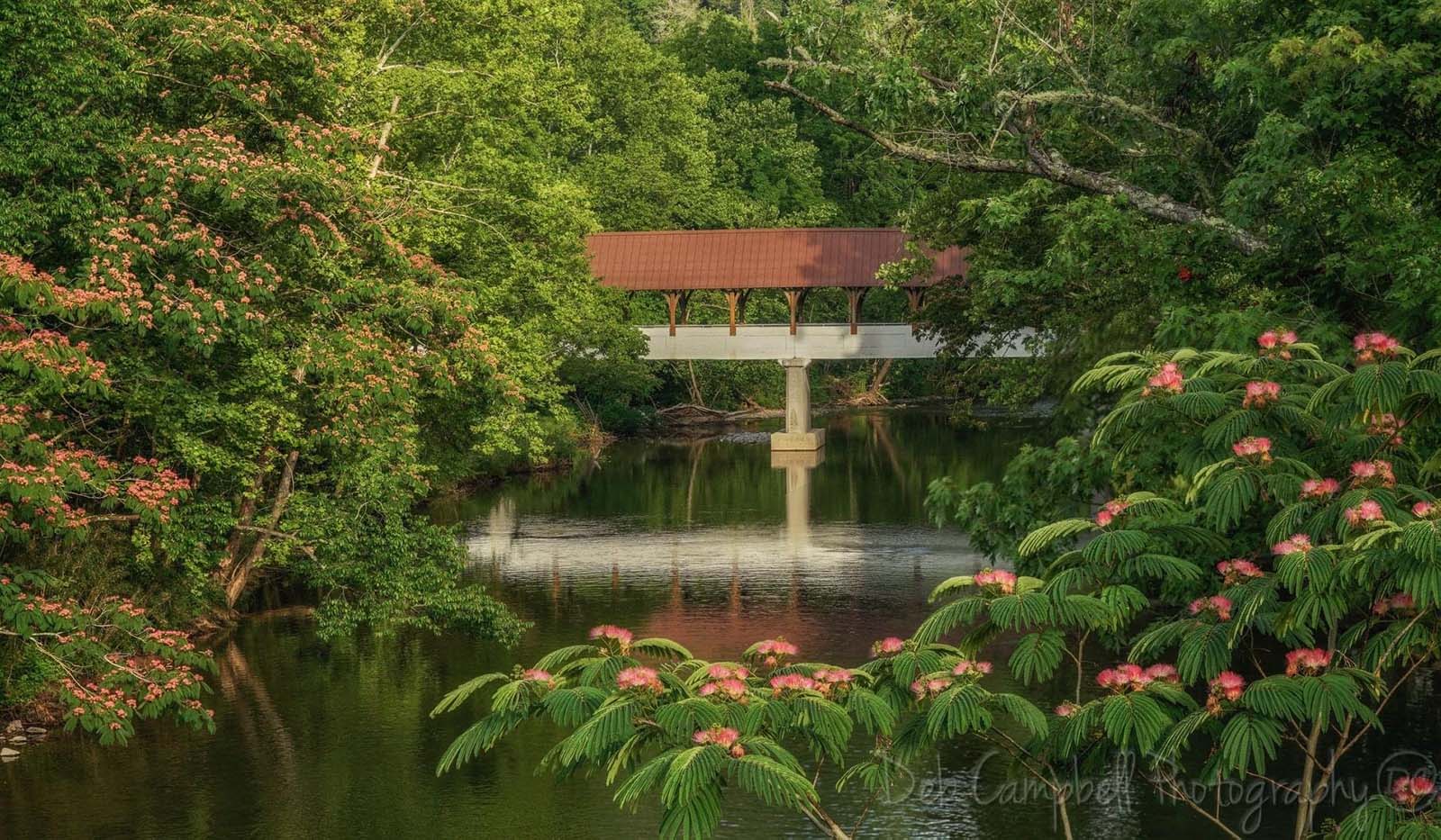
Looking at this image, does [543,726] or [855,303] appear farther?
[855,303]

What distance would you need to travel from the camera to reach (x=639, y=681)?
25.0 feet

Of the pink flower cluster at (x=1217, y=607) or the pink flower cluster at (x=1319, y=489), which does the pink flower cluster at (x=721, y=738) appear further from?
the pink flower cluster at (x=1319, y=489)

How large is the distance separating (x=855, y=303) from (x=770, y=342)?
3167 mm

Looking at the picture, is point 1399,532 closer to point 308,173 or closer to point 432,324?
point 308,173

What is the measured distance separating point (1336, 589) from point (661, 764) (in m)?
3.39

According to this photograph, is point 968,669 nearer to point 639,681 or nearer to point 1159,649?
point 1159,649

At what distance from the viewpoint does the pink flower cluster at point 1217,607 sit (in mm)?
8320

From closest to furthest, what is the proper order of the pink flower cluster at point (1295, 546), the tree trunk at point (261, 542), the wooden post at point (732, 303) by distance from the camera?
the pink flower cluster at point (1295, 546) < the tree trunk at point (261, 542) < the wooden post at point (732, 303)

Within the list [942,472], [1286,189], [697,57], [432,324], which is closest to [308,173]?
[432,324]

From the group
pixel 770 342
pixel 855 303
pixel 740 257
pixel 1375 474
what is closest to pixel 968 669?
pixel 1375 474

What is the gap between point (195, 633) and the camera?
24.9 m

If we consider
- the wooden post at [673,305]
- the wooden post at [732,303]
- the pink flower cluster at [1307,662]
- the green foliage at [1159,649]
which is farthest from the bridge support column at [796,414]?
the pink flower cluster at [1307,662]

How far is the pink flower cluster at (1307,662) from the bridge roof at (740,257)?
41988mm

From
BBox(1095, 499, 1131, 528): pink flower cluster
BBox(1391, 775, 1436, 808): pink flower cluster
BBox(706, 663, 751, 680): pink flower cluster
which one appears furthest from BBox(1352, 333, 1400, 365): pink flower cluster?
BBox(706, 663, 751, 680): pink flower cluster
